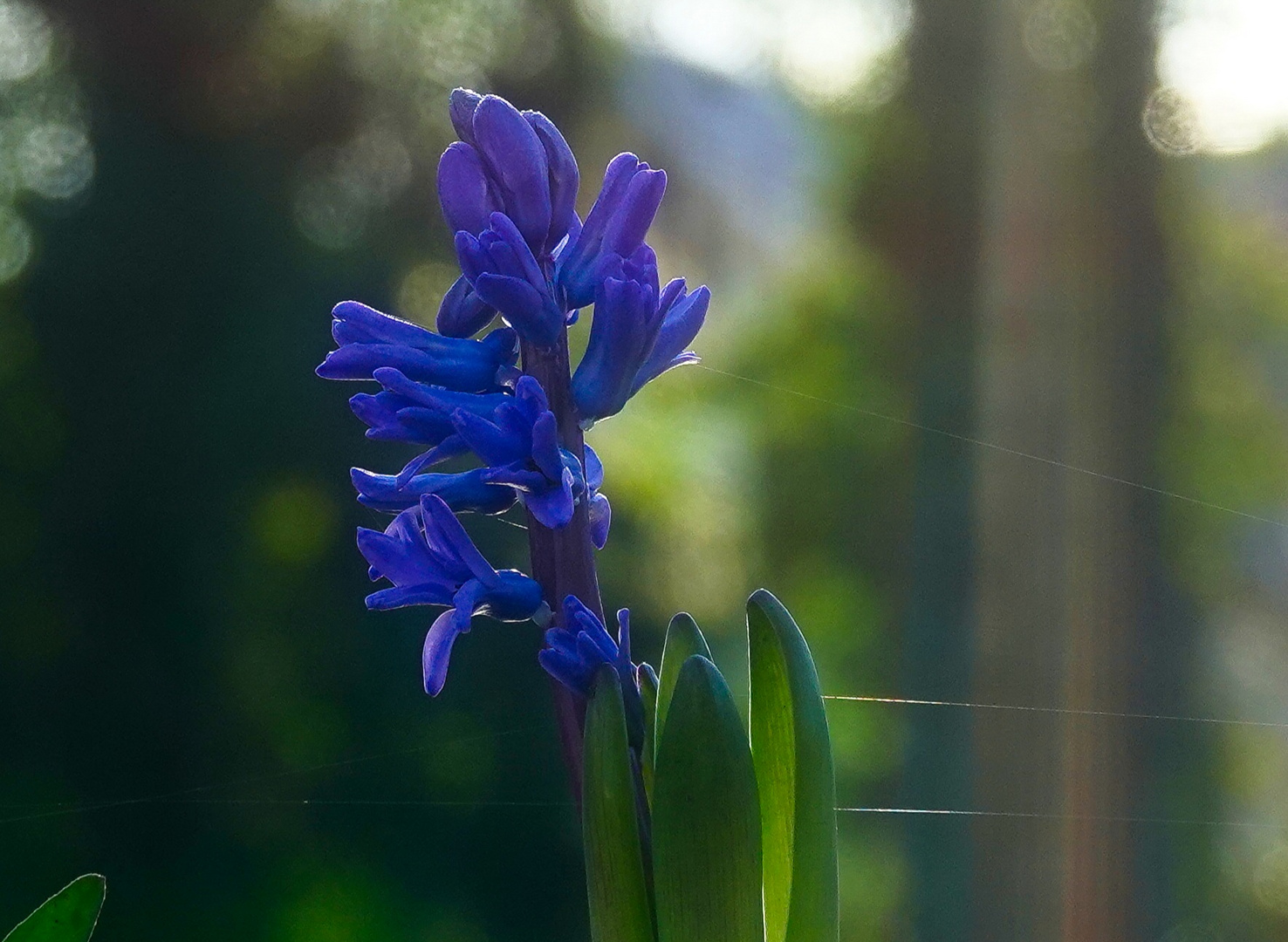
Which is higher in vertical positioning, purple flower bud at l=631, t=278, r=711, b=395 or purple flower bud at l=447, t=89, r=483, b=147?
purple flower bud at l=447, t=89, r=483, b=147

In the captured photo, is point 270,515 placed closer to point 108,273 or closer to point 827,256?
point 108,273

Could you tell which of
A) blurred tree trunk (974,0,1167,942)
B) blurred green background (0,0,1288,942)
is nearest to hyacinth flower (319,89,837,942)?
blurred green background (0,0,1288,942)

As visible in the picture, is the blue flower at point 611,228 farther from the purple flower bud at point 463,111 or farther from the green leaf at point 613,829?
the green leaf at point 613,829

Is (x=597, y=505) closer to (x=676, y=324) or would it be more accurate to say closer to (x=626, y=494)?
(x=676, y=324)

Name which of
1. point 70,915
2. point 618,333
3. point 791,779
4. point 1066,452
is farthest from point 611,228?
point 1066,452

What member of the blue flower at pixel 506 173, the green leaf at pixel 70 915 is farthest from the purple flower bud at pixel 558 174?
the green leaf at pixel 70 915

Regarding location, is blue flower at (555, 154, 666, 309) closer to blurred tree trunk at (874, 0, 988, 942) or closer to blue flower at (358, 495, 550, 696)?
blue flower at (358, 495, 550, 696)
